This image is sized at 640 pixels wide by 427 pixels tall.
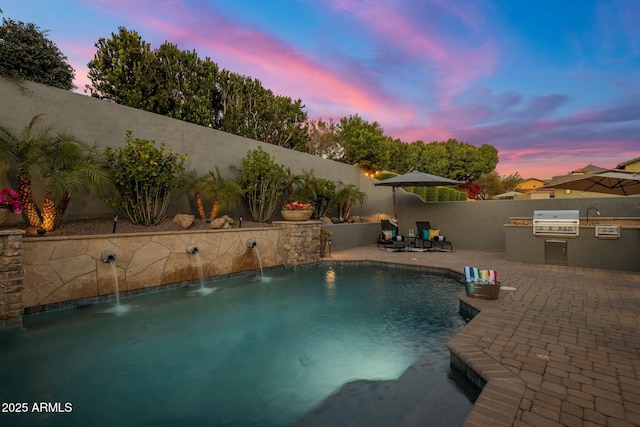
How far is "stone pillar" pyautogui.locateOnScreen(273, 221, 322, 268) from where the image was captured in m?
8.95

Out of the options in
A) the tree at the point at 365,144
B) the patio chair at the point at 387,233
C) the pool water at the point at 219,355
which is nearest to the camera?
the pool water at the point at 219,355

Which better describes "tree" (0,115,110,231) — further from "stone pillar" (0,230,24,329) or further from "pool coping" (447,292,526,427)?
"pool coping" (447,292,526,427)

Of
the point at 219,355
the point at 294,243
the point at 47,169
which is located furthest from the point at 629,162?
the point at 47,169

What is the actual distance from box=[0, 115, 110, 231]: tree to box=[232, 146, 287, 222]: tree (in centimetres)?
407

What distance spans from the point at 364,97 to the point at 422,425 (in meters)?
14.3

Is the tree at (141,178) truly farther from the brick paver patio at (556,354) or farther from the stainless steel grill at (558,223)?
the stainless steel grill at (558,223)

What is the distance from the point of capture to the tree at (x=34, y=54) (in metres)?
8.79

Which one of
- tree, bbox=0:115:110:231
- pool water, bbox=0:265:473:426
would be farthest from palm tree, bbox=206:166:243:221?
pool water, bbox=0:265:473:426

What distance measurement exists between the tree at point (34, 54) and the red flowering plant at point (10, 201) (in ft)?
18.1

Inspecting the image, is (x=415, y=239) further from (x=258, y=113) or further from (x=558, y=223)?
(x=258, y=113)

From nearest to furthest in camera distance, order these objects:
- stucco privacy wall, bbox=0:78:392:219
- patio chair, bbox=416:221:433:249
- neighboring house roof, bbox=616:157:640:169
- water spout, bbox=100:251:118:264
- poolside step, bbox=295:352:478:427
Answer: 1. poolside step, bbox=295:352:478:427
2. water spout, bbox=100:251:118:264
3. stucco privacy wall, bbox=0:78:392:219
4. patio chair, bbox=416:221:433:249
5. neighboring house roof, bbox=616:157:640:169

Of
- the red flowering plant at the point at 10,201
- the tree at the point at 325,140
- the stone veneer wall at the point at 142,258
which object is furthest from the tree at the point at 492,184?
the red flowering plant at the point at 10,201

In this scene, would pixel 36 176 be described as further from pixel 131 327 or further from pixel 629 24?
pixel 629 24

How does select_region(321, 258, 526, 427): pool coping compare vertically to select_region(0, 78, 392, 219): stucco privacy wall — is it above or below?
below
